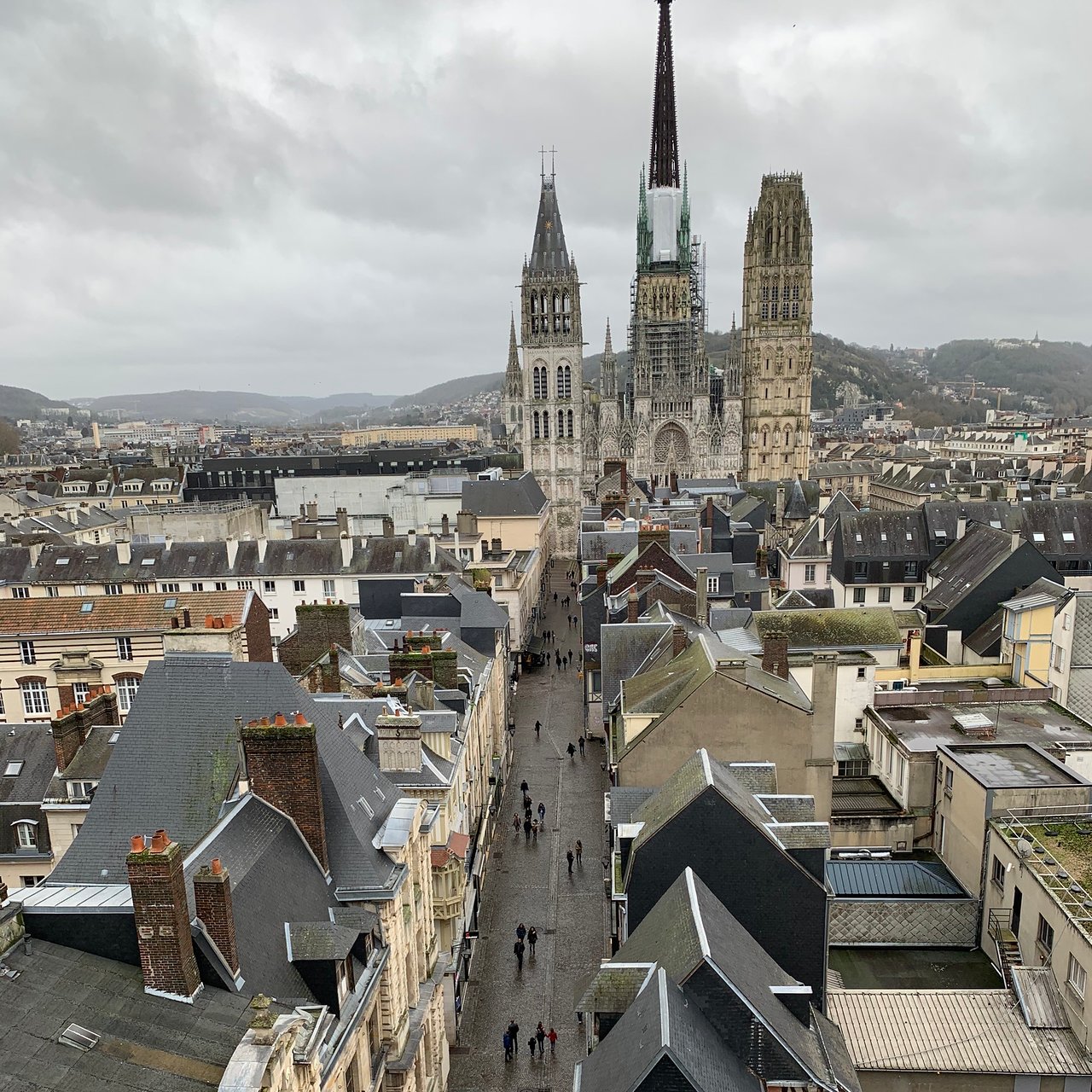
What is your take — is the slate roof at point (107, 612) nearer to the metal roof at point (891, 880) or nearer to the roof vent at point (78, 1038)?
the metal roof at point (891, 880)

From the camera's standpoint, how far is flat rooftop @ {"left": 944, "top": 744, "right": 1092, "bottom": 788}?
24891 mm

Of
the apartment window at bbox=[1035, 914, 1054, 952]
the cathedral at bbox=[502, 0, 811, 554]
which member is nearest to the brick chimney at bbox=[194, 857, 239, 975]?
the apartment window at bbox=[1035, 914, 1054, 952]

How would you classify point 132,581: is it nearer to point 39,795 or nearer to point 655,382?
point 39,795

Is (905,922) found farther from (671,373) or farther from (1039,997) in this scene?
(671,373)

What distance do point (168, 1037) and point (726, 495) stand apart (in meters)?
82.8

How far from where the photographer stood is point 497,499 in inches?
3061

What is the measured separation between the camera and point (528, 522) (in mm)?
77438

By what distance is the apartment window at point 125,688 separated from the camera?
3266 cm

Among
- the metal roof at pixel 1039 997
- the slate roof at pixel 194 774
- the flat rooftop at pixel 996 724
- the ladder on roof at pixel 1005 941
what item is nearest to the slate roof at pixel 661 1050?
the slate roof at pixel 194 774

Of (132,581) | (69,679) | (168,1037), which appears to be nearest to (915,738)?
(168,1037)

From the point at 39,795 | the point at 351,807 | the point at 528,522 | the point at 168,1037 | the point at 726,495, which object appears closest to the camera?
the point at 168,1037

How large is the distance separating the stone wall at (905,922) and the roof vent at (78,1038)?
18.4m

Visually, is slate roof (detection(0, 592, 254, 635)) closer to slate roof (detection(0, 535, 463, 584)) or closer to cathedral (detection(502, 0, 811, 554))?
slate roof (detection(0, 535, 463, 584))

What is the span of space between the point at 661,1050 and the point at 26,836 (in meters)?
20.1
